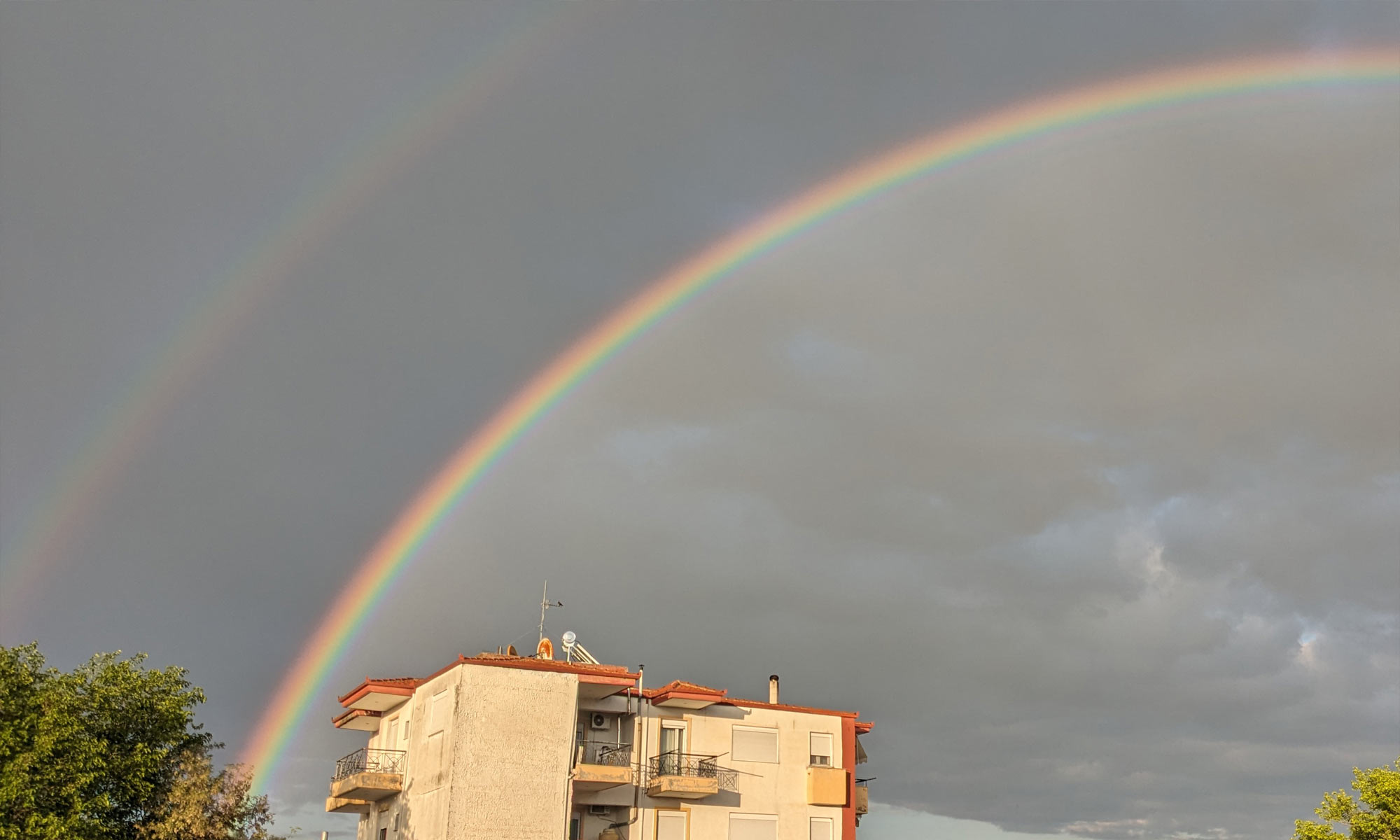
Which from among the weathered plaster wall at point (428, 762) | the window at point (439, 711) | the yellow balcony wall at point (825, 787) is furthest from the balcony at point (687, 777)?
the window at point (439, 711)

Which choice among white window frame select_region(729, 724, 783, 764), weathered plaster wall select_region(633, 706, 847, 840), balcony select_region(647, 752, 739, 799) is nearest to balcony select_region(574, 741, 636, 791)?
balcony select_region(647, 752, 739, 799)

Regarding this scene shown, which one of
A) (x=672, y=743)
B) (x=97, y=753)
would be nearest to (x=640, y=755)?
(x=672, y=743)

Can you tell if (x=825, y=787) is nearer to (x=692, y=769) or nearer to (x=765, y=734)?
(x=765, y=734)

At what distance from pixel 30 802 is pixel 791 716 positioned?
99.1 feet

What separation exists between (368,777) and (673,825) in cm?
1260

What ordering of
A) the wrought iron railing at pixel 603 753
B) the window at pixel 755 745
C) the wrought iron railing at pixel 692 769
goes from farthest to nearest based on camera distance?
the window at pixel 755 745 → the wrought iron railing at pixel 692 769 → the wrought iron railing at pixel 603 753

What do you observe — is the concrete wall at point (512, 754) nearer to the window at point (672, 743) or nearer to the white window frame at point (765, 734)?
the window at point (672, 743)

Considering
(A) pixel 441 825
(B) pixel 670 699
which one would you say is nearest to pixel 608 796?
(B) pixel 670 699

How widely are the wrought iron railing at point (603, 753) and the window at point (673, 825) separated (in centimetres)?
282

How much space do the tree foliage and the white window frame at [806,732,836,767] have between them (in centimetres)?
2338

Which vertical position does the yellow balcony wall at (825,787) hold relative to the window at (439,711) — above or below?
below

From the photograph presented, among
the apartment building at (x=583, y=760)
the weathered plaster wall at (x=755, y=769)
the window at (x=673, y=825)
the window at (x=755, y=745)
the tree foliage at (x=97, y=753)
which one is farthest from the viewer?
the window at (x=755, y=745)

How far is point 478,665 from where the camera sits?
46062 mm

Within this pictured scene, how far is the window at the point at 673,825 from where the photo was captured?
166 ft
